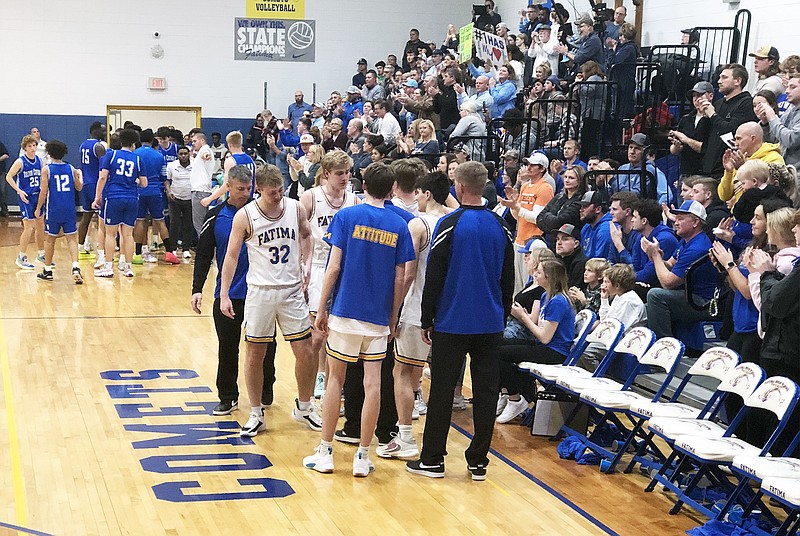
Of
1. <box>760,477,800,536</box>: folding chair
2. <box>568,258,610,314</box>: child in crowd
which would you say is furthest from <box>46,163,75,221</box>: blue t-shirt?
<box>760,477,800,536</box>: folding chair

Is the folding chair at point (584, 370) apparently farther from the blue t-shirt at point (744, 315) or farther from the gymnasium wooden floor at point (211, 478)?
the blue t-shirt at point (744, 315)

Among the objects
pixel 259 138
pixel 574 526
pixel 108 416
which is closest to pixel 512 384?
pixel 574 526

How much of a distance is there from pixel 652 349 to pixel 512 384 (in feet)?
3.79

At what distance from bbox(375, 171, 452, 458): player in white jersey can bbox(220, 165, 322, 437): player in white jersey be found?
711mm

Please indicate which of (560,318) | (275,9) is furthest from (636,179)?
(275,9)

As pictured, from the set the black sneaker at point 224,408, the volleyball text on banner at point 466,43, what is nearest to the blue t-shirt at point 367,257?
the black sneaker at point 224,408

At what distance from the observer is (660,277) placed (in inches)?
266

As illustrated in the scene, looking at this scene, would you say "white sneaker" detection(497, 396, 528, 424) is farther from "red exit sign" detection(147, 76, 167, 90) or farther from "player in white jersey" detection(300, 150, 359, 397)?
"red exit sign" detection(147, 76, 167, 90)

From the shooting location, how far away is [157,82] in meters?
21.1

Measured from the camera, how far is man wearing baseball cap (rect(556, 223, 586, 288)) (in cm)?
790

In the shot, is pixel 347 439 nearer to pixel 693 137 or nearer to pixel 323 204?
pixel 323 204

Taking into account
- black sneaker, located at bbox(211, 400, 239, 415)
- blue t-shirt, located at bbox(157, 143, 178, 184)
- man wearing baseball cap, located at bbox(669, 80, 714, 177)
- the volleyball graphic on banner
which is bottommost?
black sneaker, located at bbox(211, 400, 239, 415)

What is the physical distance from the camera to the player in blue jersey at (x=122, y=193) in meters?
11.9

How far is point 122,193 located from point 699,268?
25.6ft
